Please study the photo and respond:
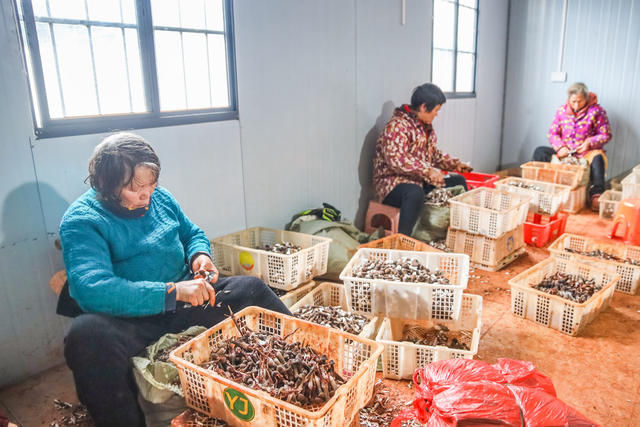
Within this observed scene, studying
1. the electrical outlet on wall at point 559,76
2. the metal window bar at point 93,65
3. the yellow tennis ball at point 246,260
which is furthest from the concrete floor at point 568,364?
the electrical outlet on wall at point 559,76

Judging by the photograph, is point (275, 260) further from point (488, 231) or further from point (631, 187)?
point (631, 187)

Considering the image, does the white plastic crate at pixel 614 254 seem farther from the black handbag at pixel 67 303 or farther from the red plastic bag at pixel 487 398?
the black handbag at pixel 67 303

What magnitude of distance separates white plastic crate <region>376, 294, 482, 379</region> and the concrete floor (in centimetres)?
9

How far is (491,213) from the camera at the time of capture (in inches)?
143

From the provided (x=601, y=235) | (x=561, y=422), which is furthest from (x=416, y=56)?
(x=561, y=422)

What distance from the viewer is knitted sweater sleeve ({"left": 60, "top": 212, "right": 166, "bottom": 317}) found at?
1.78 meters

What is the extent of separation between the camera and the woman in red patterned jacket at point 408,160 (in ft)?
13.0

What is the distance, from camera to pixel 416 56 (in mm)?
4969

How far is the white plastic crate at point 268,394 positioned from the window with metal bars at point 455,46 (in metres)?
4.27

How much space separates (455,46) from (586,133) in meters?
1.91

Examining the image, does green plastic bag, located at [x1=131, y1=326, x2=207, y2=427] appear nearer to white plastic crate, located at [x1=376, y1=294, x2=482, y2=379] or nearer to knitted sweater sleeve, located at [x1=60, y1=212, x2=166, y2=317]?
knitted sweater sleeve, located at [x1=60, y1=212, x2=166, y2=317]

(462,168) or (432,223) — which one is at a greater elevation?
(462,168)

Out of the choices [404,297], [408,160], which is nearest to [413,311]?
[404,297]

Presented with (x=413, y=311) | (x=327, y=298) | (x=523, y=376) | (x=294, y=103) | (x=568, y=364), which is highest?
(x=294, y=103)
